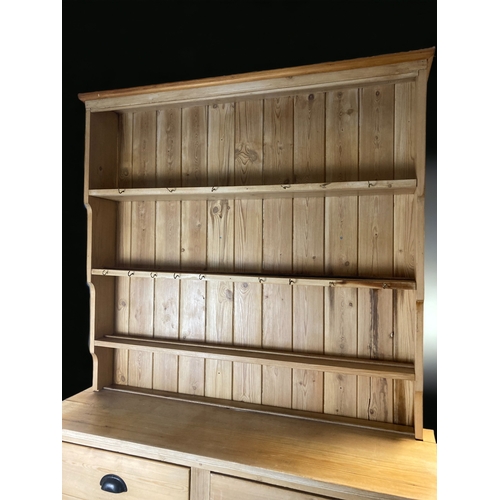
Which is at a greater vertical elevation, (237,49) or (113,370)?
(237,49)

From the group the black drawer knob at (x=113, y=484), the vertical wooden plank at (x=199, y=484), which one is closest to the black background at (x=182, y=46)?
the black drawer knob at (x=113, y=484)

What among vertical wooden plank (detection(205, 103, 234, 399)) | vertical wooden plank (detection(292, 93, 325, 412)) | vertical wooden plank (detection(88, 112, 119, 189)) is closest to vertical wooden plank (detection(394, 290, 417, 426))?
vertical wooden plank (detection(292, 93, 325, 412))

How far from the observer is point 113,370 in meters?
1.81

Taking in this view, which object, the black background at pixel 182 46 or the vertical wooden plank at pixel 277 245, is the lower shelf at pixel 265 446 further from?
the black background at pixel 182 46

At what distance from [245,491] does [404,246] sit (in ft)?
3.45

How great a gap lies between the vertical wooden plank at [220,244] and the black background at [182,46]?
0.26 m

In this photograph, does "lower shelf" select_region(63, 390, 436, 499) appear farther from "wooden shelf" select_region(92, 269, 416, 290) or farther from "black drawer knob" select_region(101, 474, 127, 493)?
"wooden shelf" select_region(92, 269, 416, 290)

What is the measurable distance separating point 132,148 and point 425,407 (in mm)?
1732

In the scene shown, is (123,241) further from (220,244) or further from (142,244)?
(220,244)

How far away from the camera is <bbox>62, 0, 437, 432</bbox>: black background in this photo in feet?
4.71

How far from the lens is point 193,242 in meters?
1.69
